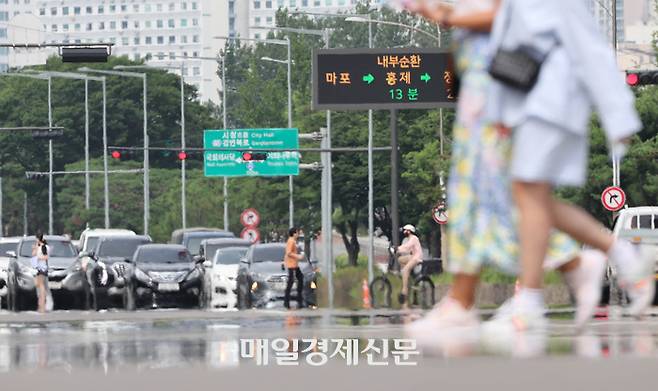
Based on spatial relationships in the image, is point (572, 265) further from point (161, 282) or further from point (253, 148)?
point (253, 148)

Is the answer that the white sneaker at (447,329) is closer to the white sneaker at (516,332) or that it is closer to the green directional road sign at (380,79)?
the white sneaker at (516,332)

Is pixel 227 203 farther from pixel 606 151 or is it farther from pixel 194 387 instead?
pixel 194 387

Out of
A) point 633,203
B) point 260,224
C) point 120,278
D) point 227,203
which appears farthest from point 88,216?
point 120,278

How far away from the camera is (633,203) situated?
183 feet

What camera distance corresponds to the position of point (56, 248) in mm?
46500

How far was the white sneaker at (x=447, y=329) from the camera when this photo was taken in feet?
22.6

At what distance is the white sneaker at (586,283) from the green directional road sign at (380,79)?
40557mm

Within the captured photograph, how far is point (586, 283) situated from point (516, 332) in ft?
1.26

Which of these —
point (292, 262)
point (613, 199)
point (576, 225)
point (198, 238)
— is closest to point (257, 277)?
point (292, 262)

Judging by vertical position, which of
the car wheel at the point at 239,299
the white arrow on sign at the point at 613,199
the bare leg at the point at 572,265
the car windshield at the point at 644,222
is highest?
the white arrow on sign at the point at 613,199

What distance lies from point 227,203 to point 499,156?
286ft

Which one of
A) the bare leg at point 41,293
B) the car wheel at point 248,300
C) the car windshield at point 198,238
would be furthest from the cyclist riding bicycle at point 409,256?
the car windshield at point 198,238

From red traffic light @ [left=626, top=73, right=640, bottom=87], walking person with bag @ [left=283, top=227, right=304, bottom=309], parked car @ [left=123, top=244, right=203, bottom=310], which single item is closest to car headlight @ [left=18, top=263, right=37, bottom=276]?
parked car @ [left=123, top=244, right=203, bottom=310]

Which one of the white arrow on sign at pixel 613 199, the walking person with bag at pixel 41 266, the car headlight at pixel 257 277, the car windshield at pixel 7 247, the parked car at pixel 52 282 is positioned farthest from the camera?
the car windshield at pixel 7 247
